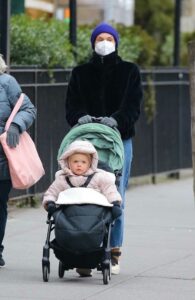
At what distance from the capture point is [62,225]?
345 inches

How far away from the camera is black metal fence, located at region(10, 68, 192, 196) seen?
14.3 m

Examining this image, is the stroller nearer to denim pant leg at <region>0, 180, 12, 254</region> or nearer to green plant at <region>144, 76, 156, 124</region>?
denim pant leg at <region>0, 180, 12, 254</region>

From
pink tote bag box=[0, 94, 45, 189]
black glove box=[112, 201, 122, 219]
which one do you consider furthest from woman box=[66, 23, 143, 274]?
black glove box=[112, 201, 122, 219]

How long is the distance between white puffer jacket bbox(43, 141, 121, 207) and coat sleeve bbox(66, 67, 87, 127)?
0.51 m

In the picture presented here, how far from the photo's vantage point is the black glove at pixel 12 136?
31.1 feet

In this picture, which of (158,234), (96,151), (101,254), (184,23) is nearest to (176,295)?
(101,254)

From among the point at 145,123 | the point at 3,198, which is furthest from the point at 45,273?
the point at 145,123

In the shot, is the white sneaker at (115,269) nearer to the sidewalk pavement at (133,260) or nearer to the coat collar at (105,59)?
the sidewalk pavement at (133,260)

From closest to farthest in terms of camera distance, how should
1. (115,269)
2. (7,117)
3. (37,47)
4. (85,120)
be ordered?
1. (85,120)
2. (115,269)
3. (7,117)
4. (37,47)

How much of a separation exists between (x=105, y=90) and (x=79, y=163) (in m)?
0.83

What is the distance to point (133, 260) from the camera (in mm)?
10391

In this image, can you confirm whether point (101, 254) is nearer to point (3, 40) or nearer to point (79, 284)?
point (79, 284)

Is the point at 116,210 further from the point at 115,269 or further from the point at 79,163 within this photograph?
the point at 115,269

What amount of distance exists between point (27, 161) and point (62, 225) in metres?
1.05
